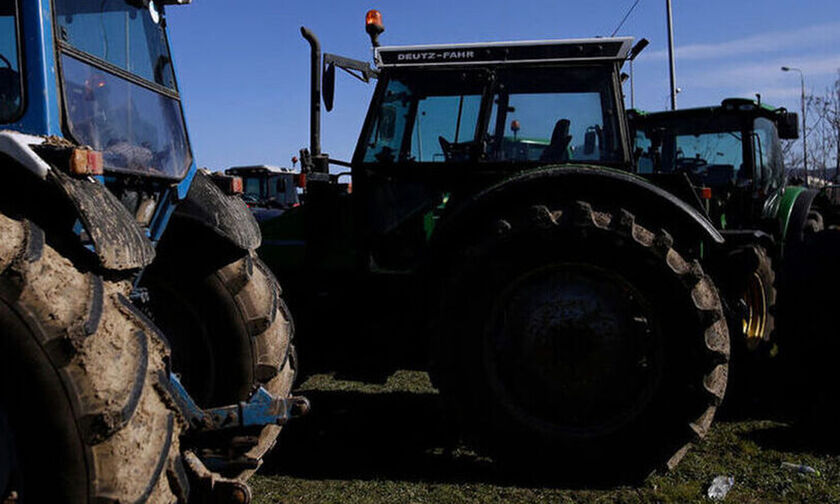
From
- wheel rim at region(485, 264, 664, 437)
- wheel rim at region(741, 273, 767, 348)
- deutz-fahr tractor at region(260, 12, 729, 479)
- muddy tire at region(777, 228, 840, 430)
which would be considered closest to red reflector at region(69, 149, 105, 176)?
deutz-fahr tractor at region(260, 12, 729, 479)

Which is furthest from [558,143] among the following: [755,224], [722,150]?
[722,150]

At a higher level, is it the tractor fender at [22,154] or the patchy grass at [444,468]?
the tractor fender at [22,154]

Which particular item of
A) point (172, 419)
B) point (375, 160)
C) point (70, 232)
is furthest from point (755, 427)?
point (70, 232)

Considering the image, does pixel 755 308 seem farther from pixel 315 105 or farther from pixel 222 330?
pixel 222 330

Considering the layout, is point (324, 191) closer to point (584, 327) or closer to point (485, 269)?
point (485, 269)

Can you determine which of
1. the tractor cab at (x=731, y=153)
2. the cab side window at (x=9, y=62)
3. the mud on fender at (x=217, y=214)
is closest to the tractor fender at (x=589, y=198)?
the mud on fender at (x=217, y=214)

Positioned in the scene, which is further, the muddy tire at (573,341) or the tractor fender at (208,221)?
the muddy tire at (573,341)

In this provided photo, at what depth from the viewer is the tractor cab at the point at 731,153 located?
326 inches

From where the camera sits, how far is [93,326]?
80.7 inches

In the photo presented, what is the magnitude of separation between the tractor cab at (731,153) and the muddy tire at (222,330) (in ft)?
18.1

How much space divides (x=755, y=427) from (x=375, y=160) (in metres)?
2.94

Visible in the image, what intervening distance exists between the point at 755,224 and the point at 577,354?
4.95m

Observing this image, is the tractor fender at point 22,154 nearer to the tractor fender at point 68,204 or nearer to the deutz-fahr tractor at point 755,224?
the tractor fender at point 68,204

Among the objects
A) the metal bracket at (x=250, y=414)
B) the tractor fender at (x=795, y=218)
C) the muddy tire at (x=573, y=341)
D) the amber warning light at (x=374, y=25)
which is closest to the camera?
the metal bracket at (x=250, y=414)
